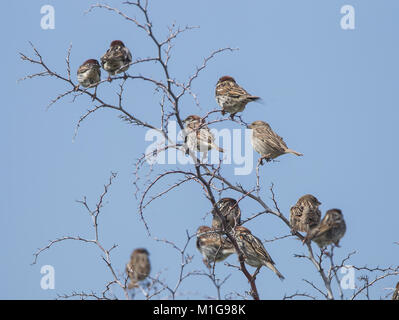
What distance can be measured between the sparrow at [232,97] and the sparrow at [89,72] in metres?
2.82

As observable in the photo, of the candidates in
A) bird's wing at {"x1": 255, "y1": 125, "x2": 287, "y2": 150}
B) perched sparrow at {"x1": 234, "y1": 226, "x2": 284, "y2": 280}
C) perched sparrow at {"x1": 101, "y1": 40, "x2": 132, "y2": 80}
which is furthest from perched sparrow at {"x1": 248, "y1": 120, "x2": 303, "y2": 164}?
perched sparrow at {"x1": 101, "y1": 40, "x2": 132, "y2": 80}

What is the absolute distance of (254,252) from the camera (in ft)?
37.9

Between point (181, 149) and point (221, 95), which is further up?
point (221, 95)

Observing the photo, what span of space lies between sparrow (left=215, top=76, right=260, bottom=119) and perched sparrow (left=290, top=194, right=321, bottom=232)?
2240 millimetres

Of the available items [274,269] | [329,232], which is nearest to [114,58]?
[274,269]

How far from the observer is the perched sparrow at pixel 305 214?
10625 mm

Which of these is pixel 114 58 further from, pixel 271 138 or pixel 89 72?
pixel 271 138

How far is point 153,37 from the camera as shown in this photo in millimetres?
Result: 8758

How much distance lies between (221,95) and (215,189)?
4.08 meters

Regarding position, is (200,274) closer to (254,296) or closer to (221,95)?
(254,296)

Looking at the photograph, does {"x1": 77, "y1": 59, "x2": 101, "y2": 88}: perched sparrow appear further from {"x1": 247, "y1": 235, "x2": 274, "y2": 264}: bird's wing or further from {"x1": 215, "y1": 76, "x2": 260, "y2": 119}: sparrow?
{"x1": 247, "y1": 235, "x2": 274, "y2": 264}: bird's wing

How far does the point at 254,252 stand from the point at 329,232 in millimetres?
1923

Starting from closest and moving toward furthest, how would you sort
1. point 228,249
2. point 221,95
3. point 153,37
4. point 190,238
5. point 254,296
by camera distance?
point 190,238 < point 153,37 < point 254,296 < point 228,249 < point 221,95
